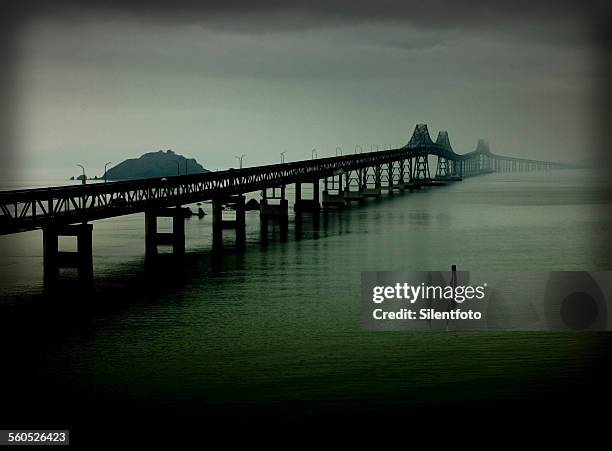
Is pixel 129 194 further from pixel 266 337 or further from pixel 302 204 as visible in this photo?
pixel 302 204

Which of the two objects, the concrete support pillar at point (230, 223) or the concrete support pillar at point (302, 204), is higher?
the concrete support pillar at point (302, 204)

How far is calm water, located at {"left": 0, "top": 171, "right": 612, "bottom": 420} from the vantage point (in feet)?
81.7

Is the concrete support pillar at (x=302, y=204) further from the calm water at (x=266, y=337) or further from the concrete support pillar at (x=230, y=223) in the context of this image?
the calm water at (x=266, y=337)

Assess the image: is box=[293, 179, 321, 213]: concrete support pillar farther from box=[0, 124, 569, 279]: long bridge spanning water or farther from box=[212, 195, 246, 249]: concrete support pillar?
box=[212, 195, 246, 249]: concrete support pillar

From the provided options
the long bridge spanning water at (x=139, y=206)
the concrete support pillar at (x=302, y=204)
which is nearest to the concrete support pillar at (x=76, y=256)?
the long bridge spanning water at (x=139, y=206)

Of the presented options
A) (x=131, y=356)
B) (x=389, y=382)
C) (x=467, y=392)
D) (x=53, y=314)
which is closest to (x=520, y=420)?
(x=467, y=392)

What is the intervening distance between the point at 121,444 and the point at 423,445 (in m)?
7.08

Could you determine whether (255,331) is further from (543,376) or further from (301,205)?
(301,205)

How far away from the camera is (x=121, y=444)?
2012cm

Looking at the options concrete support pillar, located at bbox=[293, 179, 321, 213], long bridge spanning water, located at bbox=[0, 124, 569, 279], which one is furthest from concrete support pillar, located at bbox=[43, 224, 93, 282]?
concrete support pillar, located at bbox=[293, 179, 321, 213]

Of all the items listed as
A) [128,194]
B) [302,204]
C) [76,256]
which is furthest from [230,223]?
[302,204]

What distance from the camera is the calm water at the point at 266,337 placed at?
2489cm

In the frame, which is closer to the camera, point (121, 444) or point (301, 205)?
point (121, 444)

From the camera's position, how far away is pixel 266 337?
32.5 meters
